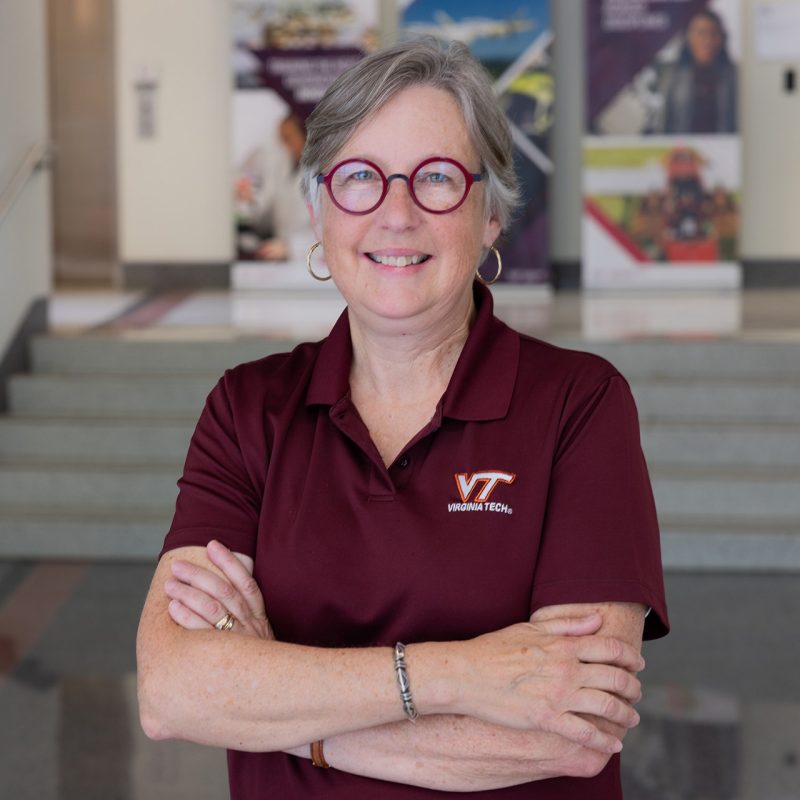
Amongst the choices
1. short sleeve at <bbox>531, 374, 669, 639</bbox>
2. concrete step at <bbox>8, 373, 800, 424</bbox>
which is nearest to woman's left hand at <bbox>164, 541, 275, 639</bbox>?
short sleeve at <bbox>531, 374, 669, 639</bbox>

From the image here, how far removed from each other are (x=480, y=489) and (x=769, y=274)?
9.06m

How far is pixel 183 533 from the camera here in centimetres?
191

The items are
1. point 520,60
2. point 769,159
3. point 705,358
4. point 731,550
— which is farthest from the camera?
point 769,159

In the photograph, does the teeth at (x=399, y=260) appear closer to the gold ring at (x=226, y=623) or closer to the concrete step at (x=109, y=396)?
the gold ring at (x=226, y=623)

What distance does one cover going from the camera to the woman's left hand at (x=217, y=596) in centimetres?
183

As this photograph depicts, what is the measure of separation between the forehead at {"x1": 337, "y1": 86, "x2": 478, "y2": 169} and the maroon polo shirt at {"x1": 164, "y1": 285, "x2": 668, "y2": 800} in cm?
31

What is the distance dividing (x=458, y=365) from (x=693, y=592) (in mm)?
3539

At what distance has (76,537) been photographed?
579cm

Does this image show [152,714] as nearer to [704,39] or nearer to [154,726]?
[154,726]

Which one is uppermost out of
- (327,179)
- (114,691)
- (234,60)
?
(234,60)

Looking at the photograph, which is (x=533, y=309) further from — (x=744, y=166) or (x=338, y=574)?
(x=338, y=574)

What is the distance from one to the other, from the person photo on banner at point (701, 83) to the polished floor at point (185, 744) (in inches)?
142

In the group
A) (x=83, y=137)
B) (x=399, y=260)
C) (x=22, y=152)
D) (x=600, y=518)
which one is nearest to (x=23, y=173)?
(x=22, y=152)

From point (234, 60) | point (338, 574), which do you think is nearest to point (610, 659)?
point (338, 574)
